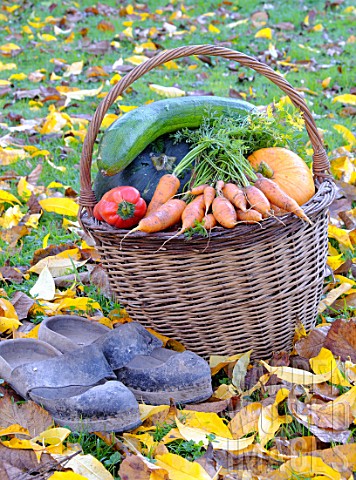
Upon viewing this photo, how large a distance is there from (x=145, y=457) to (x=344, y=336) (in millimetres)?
786

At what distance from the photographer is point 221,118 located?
2.37 meters

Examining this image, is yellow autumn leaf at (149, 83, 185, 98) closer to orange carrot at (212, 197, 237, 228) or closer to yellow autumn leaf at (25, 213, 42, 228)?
yellow autumn leaf at (25, 213, 42, 228)

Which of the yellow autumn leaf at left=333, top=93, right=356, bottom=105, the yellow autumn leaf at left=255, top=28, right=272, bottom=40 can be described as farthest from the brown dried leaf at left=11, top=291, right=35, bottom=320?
the yellow autumn leaf at left=255, top=28, right=272, bottom=40

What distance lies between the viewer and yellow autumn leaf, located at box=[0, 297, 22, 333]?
241 cm

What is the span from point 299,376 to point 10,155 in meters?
2.59

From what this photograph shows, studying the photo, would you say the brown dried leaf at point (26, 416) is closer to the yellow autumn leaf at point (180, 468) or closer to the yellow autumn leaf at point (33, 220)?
the yellow autumn leaf at point (180, 468)

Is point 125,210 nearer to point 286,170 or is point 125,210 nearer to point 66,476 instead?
point 286,170

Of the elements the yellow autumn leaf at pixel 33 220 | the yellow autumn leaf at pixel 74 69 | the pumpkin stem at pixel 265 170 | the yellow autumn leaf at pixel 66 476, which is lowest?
the yellow autumn leaf at pixel 74 69

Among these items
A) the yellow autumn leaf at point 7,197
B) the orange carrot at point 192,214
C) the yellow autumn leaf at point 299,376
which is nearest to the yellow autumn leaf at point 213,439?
the yellow autumn leaf at point 299,376

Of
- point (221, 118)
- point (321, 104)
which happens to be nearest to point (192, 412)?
point (221, 118)

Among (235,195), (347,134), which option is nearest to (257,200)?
(235,195)

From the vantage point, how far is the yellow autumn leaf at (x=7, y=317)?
2.41 metres

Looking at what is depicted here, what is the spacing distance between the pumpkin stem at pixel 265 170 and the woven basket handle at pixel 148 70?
25cm

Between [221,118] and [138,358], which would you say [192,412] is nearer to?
[138,358]
